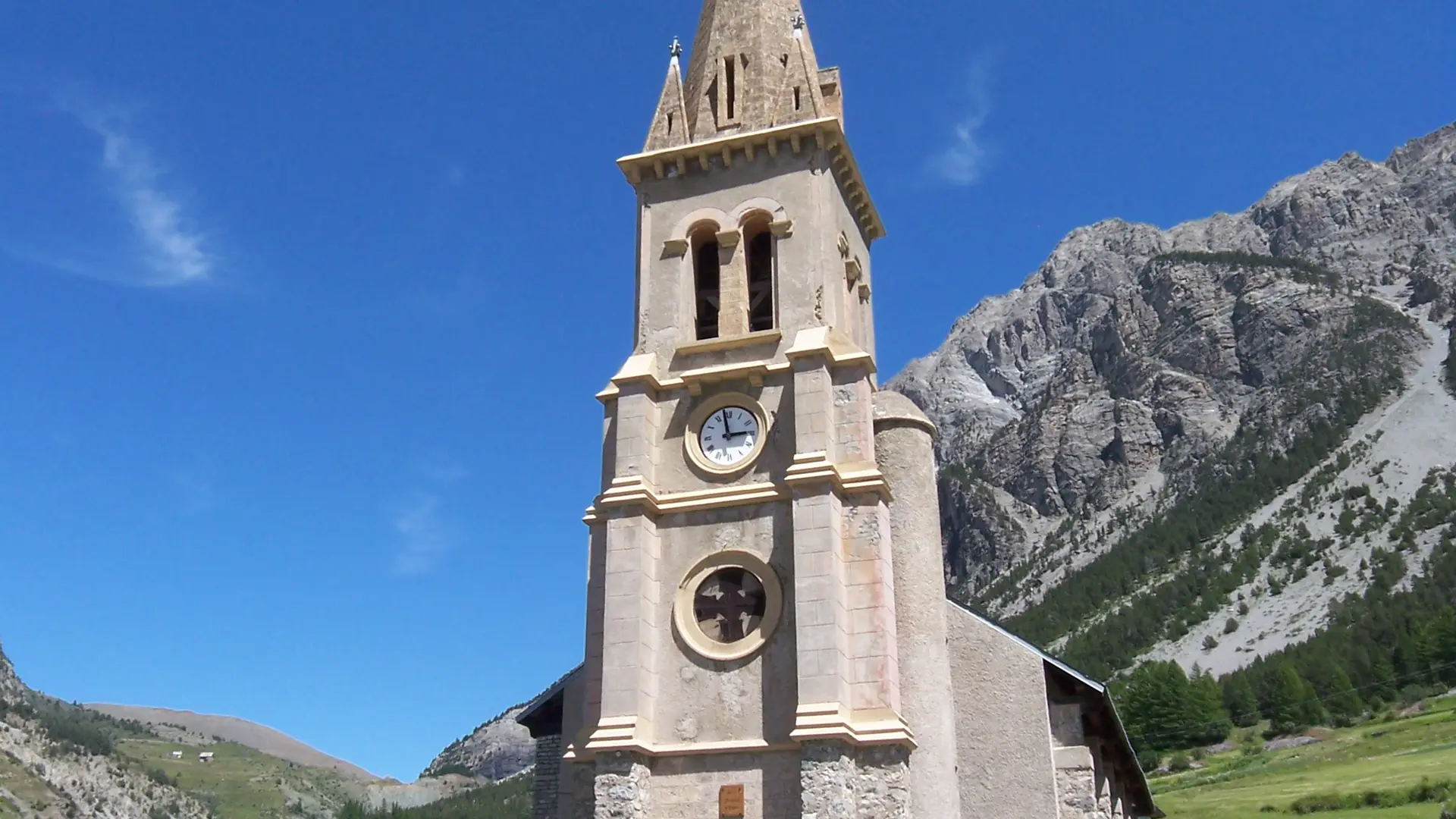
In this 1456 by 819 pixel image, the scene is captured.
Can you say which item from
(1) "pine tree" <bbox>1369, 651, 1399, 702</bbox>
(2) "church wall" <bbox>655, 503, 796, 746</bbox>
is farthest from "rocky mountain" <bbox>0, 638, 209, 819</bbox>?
(1) "pine tree" <bbox>1369, 651, 1399, 702</bbox>

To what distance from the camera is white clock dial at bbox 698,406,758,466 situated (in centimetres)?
2505

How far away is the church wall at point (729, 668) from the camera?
74.2 ft

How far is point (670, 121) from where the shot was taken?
94.9 ft

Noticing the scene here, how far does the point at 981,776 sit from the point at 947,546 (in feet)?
557

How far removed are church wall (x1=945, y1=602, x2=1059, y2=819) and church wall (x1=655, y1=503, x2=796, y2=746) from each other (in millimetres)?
3934

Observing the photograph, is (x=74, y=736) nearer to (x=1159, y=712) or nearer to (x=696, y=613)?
(x=1159, y=712)

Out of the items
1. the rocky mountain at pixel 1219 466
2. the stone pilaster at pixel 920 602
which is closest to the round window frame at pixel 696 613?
the stone pilaster at pixel 920 602

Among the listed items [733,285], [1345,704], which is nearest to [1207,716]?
[1345,704]

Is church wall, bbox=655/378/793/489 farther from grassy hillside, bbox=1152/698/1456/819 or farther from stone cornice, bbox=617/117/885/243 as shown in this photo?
grassy hillside, bbox=1152/698/1456/819

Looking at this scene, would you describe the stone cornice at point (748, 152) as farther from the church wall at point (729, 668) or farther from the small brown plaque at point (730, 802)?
the small brown plaque at point (730, 802)

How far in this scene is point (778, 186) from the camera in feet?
89.4

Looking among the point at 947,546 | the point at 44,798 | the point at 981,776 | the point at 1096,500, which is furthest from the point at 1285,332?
the point at 981,776

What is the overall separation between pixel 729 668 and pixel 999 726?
17.6 feet

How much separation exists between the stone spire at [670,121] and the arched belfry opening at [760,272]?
2.63 metres
